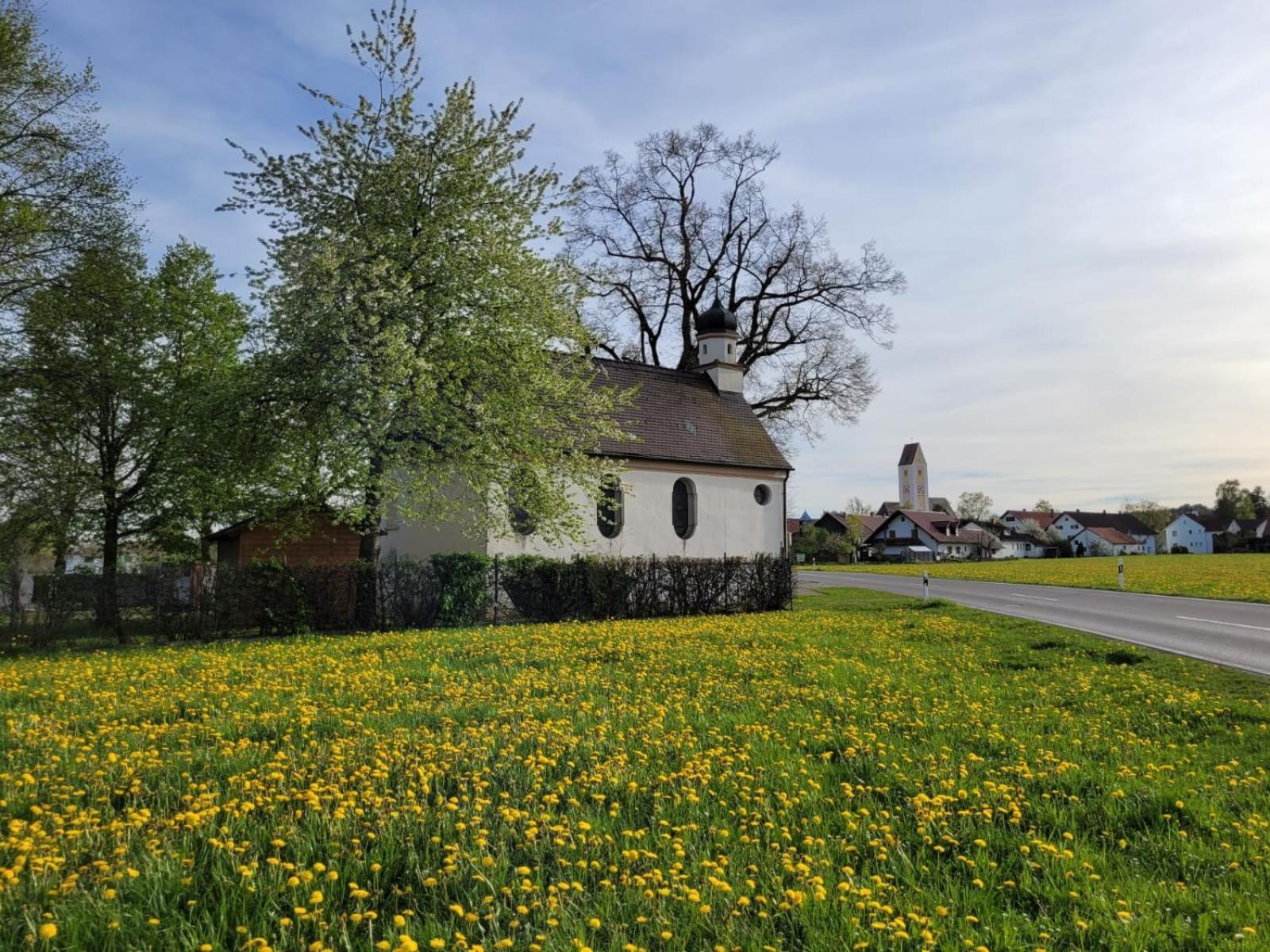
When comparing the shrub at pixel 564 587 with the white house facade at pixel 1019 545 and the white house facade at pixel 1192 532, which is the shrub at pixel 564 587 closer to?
the white house facade at pixel 1019 545

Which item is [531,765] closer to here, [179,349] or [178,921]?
[178,921]

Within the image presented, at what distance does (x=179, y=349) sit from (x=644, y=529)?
15758mm

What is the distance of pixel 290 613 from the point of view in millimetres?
16453

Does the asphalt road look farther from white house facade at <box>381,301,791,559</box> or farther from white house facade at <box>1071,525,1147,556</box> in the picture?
white house facade at <box>1071,525,1147,556</box>

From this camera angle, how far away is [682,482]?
2900cm

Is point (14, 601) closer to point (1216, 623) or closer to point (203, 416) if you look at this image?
point (203, 416)

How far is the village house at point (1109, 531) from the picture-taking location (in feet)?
424

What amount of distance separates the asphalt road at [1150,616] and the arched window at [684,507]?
8041 mm

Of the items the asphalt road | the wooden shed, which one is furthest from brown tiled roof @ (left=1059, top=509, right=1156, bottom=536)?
the wooden shed

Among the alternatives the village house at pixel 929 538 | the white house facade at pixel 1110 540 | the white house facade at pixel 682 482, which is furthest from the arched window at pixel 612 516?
the white house facade at pixel 1110 540

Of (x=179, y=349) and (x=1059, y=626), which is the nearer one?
(x=1059, y=626)

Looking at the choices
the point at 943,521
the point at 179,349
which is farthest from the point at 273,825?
the point at 943,521

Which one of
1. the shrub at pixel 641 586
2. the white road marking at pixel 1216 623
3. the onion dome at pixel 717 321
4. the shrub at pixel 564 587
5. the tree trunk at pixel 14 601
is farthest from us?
the onion dome at pixel 717 321

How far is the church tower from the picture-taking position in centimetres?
13575
